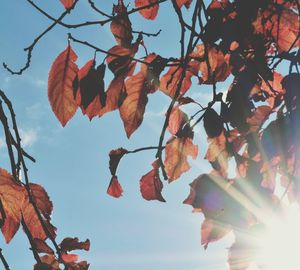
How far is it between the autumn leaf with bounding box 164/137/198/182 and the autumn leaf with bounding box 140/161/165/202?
0.16ft

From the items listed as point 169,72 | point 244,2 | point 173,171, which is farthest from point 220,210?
point 244,2

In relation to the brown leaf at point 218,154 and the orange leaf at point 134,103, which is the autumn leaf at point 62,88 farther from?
the brown leaf at point 218,154

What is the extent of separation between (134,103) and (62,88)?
24cm

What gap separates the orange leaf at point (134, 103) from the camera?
141cm

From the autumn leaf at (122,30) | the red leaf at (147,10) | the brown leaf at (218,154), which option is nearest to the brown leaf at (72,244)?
the brown leaf at (218,154)

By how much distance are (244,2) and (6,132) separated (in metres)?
0.89

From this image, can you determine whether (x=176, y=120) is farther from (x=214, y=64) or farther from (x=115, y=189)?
(x=115, y=189)

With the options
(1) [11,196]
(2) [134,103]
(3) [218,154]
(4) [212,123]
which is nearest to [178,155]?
(3) [218,154]

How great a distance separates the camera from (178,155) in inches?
66.3

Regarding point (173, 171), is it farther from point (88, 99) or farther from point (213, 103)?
point (88, 99)

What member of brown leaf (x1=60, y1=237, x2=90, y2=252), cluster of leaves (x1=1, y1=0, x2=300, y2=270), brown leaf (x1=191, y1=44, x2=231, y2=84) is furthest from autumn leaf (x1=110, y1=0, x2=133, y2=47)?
brown leaf (x1=60, y1=237, x2=90, y2=252)

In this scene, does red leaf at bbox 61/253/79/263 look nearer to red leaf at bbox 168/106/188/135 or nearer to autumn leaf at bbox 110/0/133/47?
red leaf at bbox 168/106/188/135

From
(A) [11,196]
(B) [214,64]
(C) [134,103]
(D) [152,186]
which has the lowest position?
(A) [11,196]

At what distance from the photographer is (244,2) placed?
147 centimetres
